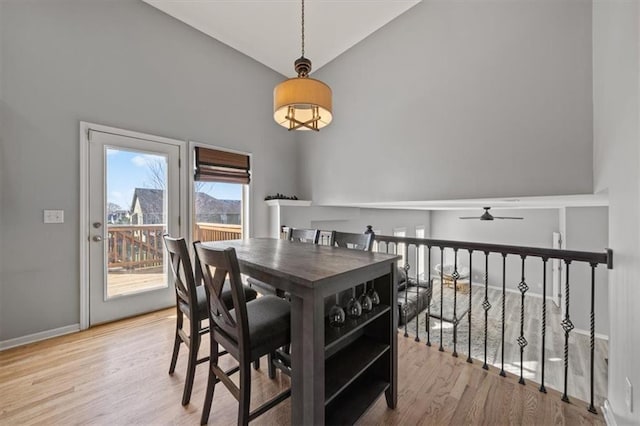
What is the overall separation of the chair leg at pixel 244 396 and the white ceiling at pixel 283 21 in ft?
12.1

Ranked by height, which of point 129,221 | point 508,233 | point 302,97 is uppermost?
point 302,97

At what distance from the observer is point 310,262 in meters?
1.49

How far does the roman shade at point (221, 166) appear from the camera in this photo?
3445 mm

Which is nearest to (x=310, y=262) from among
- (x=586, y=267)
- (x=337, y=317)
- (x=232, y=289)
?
(x=337, y=317)

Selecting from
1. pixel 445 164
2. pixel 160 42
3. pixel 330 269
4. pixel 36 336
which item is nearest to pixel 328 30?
pixel 160 42

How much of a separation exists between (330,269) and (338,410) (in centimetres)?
74

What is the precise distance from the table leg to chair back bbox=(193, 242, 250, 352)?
0.85 ft

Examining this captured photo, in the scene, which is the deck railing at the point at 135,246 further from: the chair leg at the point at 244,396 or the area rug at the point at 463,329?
the area rug at the point at 463,329

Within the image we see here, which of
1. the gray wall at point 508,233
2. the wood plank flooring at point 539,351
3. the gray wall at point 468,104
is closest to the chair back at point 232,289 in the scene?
the wood plank flooring at point 539,351

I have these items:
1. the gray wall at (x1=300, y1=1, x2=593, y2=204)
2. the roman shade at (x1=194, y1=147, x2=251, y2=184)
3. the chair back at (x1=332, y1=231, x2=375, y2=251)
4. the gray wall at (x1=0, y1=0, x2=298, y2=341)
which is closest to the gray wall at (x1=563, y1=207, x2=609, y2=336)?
the gray wall at (x1=300, y1=1, x2=593, y2=204)

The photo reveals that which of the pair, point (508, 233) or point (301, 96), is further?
point (508, 233)

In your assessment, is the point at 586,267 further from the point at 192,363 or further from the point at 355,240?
the point at 192,363

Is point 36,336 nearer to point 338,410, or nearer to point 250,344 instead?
point 250,344

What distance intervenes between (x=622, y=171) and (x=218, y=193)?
150 inches
